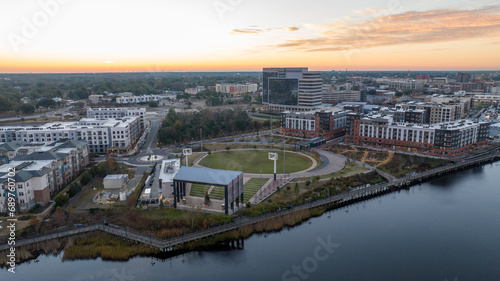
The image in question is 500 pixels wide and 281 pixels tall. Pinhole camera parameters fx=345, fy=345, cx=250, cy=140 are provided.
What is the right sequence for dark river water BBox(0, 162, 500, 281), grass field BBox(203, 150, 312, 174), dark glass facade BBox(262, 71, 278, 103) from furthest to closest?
dark glass facade BBox(262, 71, 278, 103) < grass field BBox(203, 150, 312, 174) < dark river water BBox(0, 162, 500, 281)

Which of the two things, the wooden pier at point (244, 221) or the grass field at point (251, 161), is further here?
the grass field at point (251, 161)

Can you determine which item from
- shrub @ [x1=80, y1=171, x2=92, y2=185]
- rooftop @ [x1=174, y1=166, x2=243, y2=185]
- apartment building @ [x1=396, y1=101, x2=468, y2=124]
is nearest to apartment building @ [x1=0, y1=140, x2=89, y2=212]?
shrub @ [x1=80, y1=171, x2=92, y2=185]

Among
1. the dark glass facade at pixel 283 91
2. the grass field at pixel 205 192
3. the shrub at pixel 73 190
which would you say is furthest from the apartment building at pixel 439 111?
the shrub at pixel 73 190

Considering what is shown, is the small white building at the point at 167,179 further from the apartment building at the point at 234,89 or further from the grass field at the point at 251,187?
the apartment building at the point at 234,89

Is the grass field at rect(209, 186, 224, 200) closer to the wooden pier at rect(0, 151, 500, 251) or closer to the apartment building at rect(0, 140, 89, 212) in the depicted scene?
the wooden pier at rect(0, 151, 500, 251)

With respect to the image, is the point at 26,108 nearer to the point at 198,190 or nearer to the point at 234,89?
the point at 198,190

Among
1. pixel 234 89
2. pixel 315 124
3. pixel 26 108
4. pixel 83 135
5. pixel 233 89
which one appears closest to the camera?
pixel 83 135

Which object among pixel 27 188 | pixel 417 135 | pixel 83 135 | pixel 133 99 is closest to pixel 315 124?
pixel 417 135
